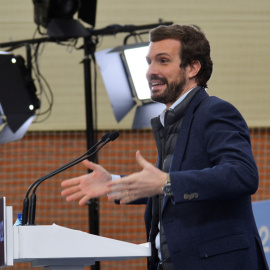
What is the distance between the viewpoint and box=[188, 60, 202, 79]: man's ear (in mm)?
2309

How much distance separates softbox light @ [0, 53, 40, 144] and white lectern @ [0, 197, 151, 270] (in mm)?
2878

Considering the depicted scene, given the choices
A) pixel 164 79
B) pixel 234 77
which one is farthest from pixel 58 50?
pixel 164 79

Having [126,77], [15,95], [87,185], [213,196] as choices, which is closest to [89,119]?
[126,77]

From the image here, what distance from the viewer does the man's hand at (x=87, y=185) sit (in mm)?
1894

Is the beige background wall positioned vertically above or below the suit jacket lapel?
above

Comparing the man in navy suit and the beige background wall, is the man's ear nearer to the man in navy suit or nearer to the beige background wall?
the man in navy suit

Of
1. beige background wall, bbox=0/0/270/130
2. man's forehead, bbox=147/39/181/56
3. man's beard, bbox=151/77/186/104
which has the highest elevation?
beige background wall, bbox=0/0/270/130

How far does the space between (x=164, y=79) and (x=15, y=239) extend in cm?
81

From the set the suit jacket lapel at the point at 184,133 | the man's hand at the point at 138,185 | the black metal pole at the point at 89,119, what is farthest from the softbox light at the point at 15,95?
the man's hand at the point at 138,185

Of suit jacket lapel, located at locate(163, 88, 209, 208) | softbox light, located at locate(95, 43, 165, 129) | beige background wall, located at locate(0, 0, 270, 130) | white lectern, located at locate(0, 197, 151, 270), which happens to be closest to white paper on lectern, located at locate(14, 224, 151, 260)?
white lectern, located at locate(0, 197, 151, 270)

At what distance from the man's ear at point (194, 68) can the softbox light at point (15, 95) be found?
2.60m

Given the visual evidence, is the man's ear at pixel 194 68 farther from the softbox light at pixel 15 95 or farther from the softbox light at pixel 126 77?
the softbox light at pixel 15 95

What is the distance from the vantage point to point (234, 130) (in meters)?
2.00

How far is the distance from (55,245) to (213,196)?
50 cm
